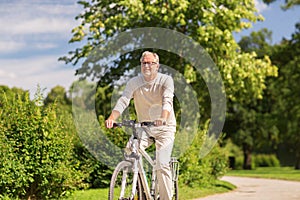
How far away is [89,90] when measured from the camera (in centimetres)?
2316

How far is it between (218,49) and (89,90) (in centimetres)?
546

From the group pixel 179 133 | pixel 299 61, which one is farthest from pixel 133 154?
pixel 299 61

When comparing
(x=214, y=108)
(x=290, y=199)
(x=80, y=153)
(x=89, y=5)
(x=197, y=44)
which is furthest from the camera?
(x=214, y=108)

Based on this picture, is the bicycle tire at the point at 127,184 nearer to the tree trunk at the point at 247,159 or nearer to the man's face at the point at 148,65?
the man's face at the point at 148,65

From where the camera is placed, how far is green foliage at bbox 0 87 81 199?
1048 cm

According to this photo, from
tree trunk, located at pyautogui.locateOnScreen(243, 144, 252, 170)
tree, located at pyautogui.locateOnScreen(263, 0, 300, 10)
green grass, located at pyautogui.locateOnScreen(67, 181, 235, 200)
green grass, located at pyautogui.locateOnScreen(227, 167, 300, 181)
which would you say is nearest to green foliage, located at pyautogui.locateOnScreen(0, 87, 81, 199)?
Answer: green grass, located at pyautogui.locateOnScreen(67, 181, 235, 200)

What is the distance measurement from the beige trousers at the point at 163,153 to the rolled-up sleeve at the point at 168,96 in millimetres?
480

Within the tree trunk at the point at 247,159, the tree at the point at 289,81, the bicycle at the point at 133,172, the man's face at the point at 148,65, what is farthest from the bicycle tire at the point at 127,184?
the tree trunk at the point at 247,159

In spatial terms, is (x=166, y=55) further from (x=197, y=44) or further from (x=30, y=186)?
(x=30, y=186)

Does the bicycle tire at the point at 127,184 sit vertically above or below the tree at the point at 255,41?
below

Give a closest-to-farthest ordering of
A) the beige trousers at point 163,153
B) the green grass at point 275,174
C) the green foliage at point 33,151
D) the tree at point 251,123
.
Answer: the beige trousers at point 163,153
the green foliage at point 33,151
the green grass at point 275,174
the tree at point 251,123

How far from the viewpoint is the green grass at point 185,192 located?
1232cm

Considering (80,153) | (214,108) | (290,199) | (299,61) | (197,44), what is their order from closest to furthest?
1. (290,199)
2. (80,153)
3. (197,44)
4. (214,108)
5. (299,61)

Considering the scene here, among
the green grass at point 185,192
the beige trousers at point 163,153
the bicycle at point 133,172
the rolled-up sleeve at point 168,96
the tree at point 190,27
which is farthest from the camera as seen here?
the tree at point 190,27
